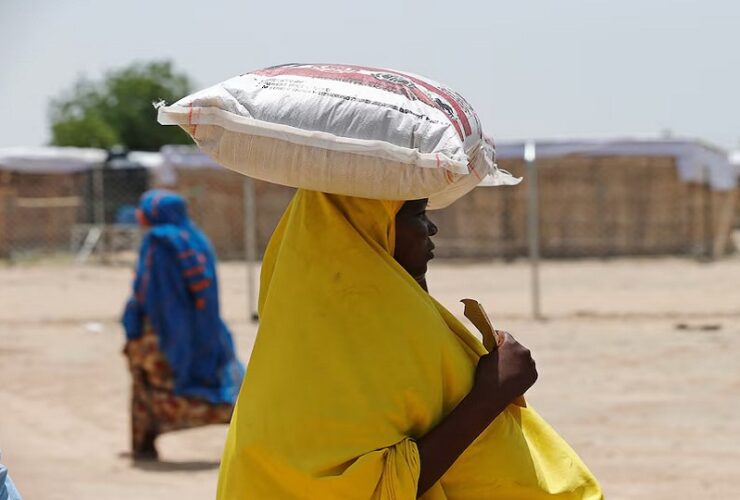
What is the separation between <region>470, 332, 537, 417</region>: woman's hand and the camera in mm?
2277

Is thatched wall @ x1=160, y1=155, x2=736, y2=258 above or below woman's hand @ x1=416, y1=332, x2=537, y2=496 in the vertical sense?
below

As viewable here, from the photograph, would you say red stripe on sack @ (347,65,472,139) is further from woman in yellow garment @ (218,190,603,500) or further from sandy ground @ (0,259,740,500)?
sandy ground @ (0,259,740,500)

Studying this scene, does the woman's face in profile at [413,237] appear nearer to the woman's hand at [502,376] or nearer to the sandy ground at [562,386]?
the woman's hand at [502,376]

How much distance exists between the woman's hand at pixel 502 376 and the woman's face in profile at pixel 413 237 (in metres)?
0.23

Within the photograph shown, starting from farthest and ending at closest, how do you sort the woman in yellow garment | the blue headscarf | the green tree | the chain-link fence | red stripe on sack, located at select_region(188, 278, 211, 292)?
the green tree, the chain-link fence, red stripe on sack, located at select_region(188, 278, 211, 292), the blue headscarf, the woman in yellow garment

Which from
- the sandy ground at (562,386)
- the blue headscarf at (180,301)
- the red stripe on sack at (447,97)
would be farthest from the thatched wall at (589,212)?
the red stripe on sack at (447,97)

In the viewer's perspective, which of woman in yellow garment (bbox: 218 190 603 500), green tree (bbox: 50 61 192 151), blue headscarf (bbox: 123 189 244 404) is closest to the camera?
woman in yellow garment (bbox: 218 190 603 500)

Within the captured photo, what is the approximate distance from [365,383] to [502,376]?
0.28 meters

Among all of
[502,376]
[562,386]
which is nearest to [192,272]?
[562,386]

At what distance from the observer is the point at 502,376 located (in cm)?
231

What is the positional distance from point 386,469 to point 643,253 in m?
19.4

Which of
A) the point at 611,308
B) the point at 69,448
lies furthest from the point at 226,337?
the point at 611,308

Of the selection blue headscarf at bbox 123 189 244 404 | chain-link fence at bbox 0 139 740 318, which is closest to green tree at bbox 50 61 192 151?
chain-link fence at bbox 0 139 740 318

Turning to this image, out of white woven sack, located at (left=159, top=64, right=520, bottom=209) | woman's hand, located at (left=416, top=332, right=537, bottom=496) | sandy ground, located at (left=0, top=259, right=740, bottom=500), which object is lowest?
sandy ground, located at (left=0, top=259, right=740, bottom=500)
